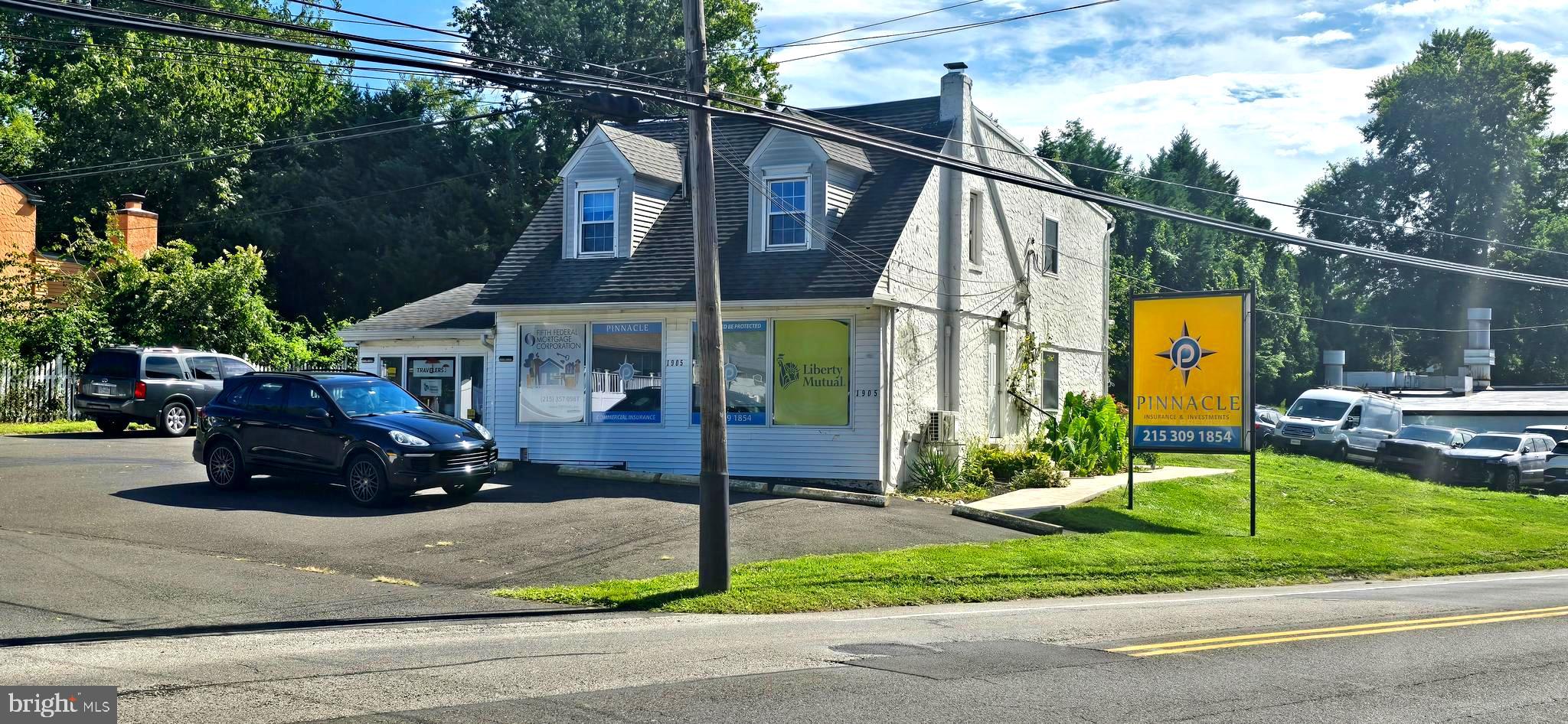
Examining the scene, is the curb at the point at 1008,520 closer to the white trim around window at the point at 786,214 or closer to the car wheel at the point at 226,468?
the white trim around window at the point at 786,214

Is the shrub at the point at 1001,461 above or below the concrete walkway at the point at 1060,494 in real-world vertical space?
above

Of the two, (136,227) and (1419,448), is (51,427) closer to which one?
(136,227)

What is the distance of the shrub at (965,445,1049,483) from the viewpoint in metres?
22.8

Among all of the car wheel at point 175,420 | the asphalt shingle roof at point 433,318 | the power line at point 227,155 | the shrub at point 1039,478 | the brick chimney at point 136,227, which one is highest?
the power line at point 227,155

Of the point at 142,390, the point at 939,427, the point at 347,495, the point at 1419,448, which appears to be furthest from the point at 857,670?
the point at 1419,448

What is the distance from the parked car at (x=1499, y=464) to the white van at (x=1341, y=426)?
281cm

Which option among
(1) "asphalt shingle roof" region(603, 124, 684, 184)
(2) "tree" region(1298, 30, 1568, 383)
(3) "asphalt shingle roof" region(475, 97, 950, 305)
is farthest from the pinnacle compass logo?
(2) "tree" region(1298, 30, 1568, 383)

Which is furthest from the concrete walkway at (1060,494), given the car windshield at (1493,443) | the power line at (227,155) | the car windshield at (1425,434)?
the power line at (227,155)

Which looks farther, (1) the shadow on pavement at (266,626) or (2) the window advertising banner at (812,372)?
(2) the window advertising banner at (812,372)

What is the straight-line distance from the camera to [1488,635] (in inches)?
416

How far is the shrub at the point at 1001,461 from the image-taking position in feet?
74.9

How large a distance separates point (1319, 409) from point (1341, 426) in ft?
3.67

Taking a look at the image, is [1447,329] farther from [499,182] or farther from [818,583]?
[818,583]

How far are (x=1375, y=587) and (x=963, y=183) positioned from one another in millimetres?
11068
